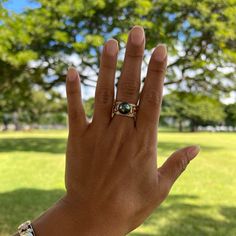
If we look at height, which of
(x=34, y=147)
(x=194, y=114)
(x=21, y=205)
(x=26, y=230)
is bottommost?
(x=21, y=205)

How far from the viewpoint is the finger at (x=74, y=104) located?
3.87 ft

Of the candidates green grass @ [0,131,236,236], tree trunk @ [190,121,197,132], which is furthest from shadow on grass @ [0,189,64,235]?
tree trunk @ [190,121,197,132]

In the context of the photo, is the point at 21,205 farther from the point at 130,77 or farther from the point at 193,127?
the point at 193,127

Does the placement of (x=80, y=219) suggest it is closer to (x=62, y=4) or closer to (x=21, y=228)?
(x=21, y=228)

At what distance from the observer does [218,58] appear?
12180 millimetres

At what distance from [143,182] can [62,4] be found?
500 inches

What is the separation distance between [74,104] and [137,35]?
0.90 feet

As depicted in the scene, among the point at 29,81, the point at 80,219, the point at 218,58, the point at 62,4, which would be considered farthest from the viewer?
the point at 29,81

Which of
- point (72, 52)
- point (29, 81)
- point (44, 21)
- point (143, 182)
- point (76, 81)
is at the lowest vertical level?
point (143, 182)

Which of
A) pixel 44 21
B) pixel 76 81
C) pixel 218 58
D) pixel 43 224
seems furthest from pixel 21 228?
pixel 44 21

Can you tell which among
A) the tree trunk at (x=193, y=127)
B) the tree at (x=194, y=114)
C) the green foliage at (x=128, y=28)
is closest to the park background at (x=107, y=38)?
the green foliage at (x=128, y=28)

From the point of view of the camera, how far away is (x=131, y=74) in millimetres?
1164

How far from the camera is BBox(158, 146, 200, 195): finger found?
1177 mm

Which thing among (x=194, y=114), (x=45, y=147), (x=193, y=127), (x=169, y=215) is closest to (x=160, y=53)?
(x=169, y=215)
